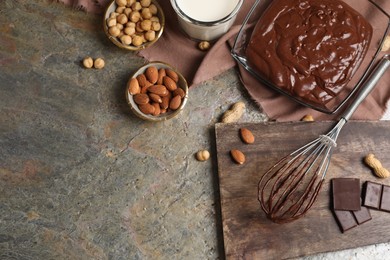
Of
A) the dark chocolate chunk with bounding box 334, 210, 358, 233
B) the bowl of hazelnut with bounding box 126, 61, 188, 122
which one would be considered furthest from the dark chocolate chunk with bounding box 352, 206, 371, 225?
the bowl of hazelnut with bounding box 126, 61, 188, 122

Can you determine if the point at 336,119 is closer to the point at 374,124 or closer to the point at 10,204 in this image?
the point at 374,124

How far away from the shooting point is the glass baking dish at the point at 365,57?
992mm

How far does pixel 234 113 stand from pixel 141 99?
0.68 ft

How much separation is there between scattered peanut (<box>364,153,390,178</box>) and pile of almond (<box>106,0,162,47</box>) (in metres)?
0.54

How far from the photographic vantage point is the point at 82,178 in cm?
99

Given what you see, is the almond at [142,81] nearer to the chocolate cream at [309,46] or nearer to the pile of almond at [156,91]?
the pile of almond at [156,91]

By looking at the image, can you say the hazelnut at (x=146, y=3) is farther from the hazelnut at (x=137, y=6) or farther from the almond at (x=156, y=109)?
the almond at (x=156, y=109)

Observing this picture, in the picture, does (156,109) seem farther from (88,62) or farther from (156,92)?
(88,62)

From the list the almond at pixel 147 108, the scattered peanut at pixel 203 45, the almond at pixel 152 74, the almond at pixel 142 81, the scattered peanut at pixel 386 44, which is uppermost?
the scattered peanut at pixel 386 44

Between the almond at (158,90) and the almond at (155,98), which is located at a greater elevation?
the almond at (158,90)

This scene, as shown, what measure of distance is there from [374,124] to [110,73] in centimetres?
61

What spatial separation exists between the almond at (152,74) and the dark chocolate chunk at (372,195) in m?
0.51

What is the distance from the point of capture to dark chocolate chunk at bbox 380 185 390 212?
984mm

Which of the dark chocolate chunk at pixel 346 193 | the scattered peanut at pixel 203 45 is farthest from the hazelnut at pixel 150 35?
the dark chocolate chunk at pixel 346 193
